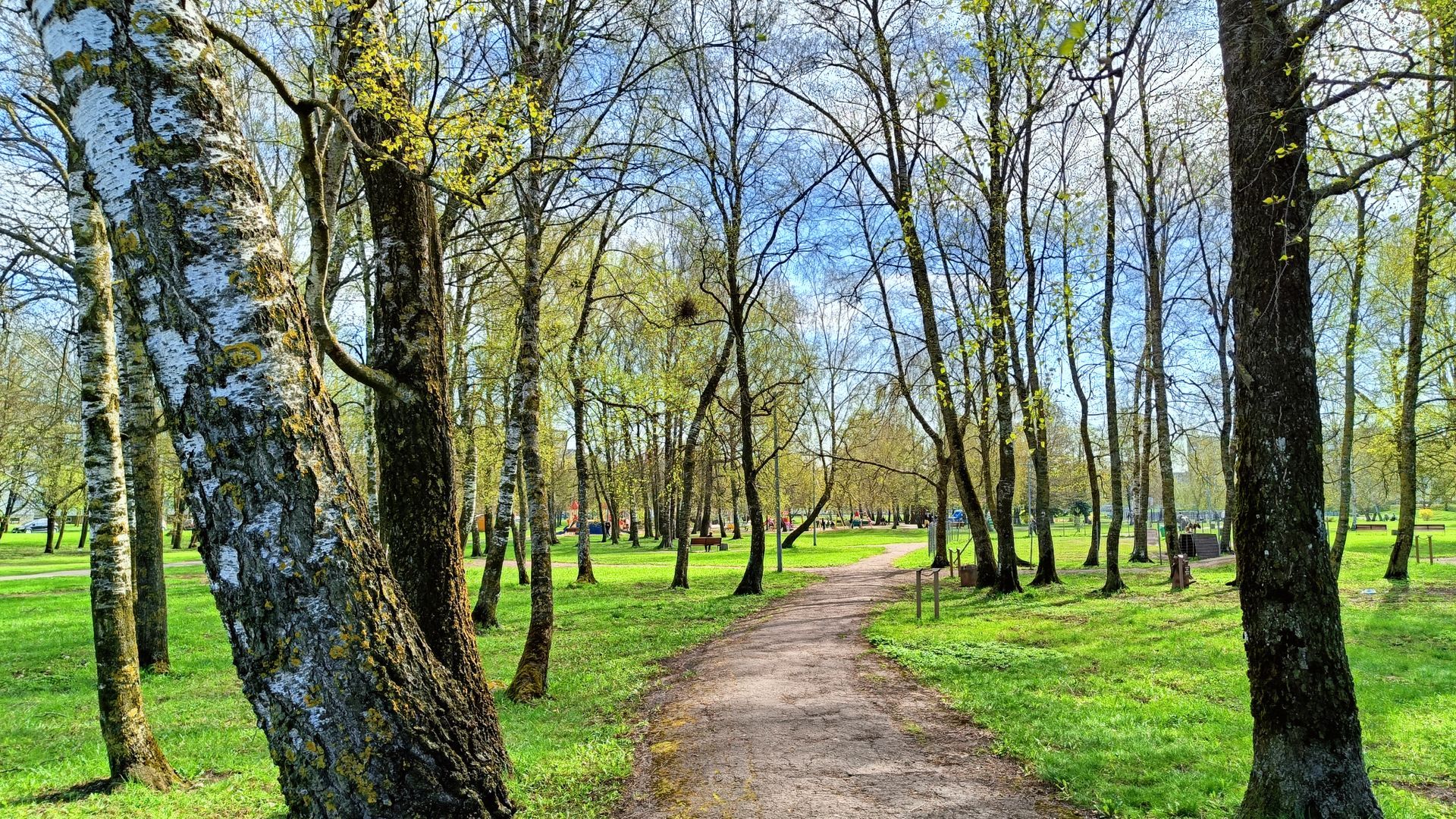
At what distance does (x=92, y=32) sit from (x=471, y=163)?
3753 mm

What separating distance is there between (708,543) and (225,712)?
29416 millimetres

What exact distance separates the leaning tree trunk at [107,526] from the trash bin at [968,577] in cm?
1602

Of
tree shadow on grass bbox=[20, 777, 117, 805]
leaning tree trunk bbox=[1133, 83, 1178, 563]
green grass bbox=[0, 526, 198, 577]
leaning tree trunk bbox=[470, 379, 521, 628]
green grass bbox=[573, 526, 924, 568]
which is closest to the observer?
tree shadow on grass bbox=[20, 777, 117, 805]

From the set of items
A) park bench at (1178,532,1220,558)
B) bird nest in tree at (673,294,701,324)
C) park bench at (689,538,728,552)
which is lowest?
park bench at (689,538,728,552)

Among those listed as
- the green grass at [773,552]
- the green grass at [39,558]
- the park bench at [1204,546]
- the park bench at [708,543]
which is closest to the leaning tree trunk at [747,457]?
the green grass at [773,552]

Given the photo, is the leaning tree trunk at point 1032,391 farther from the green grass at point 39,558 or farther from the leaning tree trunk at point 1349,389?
the green grass at point 39,558

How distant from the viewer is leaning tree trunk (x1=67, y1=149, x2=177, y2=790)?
5.34 metres

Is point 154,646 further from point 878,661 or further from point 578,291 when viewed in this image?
point 578,291

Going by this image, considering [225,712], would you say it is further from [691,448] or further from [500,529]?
[691,448]

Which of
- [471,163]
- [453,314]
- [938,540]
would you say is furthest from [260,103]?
[938,540]

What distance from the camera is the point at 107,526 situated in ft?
18.2

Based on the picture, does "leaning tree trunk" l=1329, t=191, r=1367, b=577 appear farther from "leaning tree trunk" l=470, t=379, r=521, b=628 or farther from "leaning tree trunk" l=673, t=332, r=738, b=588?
"leaning tree trunk" l=470, t=379, r=521, b=628

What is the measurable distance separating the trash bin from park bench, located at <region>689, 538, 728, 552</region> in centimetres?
1878

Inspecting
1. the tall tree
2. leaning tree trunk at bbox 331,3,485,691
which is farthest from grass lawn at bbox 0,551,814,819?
the tall tree
